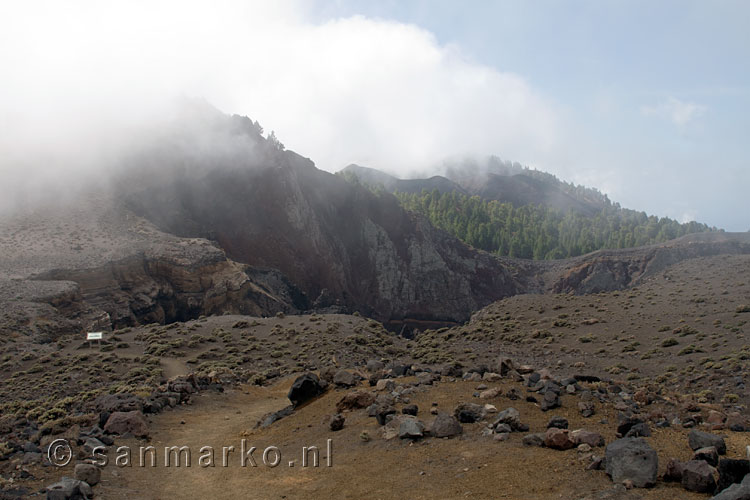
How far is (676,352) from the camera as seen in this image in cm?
2933

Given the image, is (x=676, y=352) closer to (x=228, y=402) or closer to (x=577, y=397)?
(x=577, y=397)

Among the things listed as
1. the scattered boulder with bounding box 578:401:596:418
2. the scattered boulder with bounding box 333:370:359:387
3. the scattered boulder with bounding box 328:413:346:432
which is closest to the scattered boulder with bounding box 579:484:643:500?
the scattered boulder with bounding box 578:401:596:418

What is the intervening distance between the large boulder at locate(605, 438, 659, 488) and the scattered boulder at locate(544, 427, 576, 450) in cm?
128

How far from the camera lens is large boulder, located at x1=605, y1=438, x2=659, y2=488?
712 centimetres

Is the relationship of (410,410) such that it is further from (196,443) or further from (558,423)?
(196,443)

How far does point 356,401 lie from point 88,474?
6658 mm

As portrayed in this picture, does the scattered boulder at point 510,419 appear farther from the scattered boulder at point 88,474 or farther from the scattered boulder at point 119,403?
the scattered boulder at point 119,403

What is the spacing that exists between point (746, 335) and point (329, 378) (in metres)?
24.9

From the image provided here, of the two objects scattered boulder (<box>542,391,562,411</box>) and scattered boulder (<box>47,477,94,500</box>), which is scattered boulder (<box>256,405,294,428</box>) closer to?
scattered boulder (<box>47,477,94,500</box>)

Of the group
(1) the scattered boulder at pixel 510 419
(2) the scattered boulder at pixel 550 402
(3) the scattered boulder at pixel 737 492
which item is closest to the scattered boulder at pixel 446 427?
(1) the scattered boulder at pixel 510 419

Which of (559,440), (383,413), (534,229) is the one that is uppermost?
(534,229)

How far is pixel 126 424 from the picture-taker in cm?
1421

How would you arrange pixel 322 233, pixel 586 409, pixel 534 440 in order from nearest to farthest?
pixel 534 440
pixel 586 409
pixel 322 233

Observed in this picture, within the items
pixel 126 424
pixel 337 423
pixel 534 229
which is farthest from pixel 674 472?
pixel 534 229
